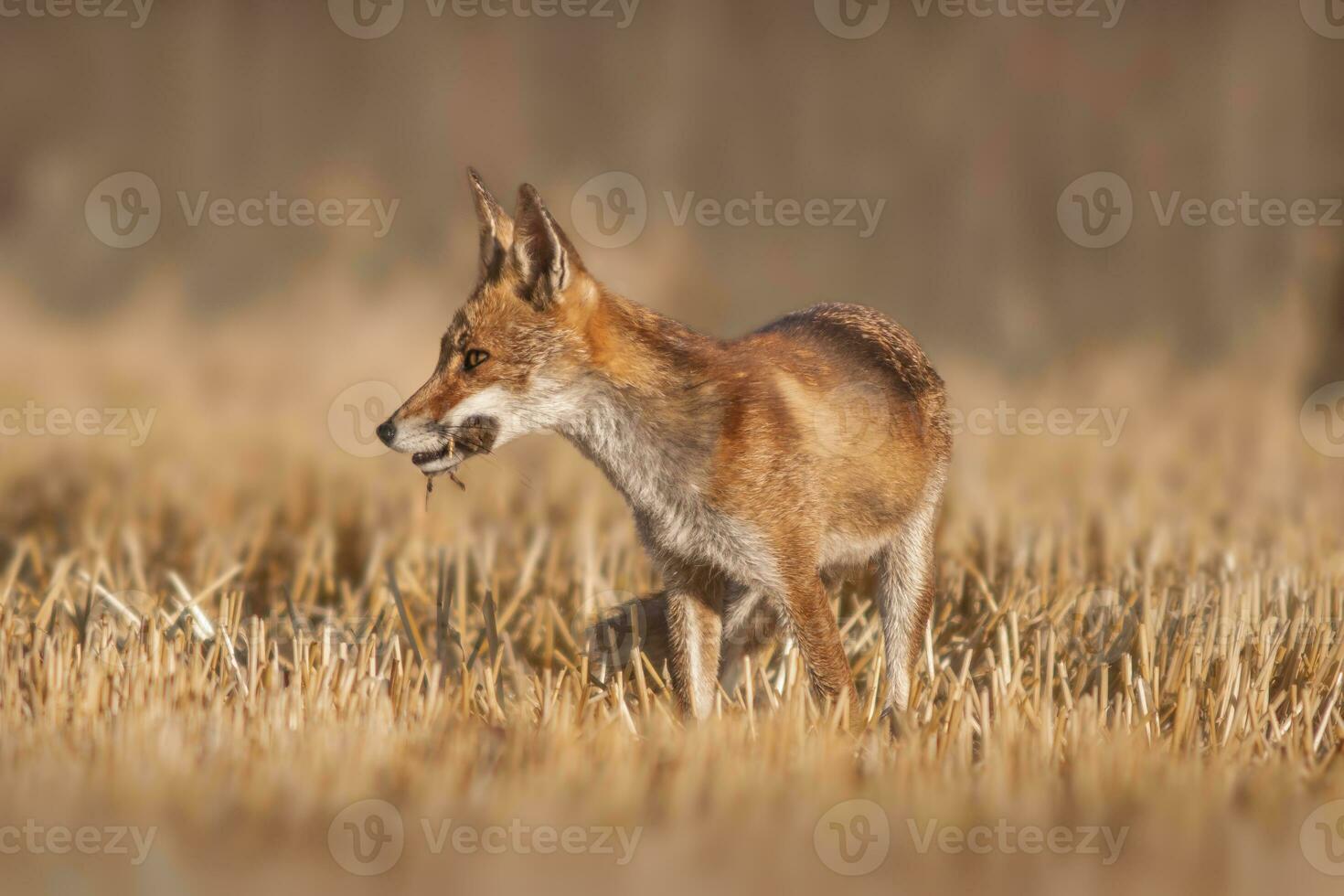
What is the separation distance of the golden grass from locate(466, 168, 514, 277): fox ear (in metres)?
1.41

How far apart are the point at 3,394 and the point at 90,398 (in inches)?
23.9

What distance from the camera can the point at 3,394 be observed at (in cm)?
990

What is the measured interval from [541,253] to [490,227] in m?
→ 0.35

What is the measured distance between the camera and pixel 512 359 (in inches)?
200

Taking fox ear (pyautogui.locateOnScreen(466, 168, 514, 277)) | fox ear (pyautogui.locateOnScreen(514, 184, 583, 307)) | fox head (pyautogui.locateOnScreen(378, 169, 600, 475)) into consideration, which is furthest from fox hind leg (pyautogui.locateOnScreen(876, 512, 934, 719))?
fox ear (pyautogui.locateOnScreen(466, 168, 514, 277))

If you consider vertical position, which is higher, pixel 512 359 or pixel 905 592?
pixel 512 359

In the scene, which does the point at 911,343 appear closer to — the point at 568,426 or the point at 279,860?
the point at 568,426

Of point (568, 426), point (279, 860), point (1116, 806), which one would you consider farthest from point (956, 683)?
point (279, 860)

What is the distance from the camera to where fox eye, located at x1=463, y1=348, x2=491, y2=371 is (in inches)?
200

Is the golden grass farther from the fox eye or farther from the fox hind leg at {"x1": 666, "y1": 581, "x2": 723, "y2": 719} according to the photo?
the fox eye

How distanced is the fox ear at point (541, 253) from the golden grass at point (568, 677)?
5.07 ft

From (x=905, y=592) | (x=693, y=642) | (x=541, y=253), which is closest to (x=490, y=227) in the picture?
(x=541, y=253)

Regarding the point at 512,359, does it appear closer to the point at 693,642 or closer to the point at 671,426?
the point at 671,426

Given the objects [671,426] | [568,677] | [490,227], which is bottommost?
[568,677]
